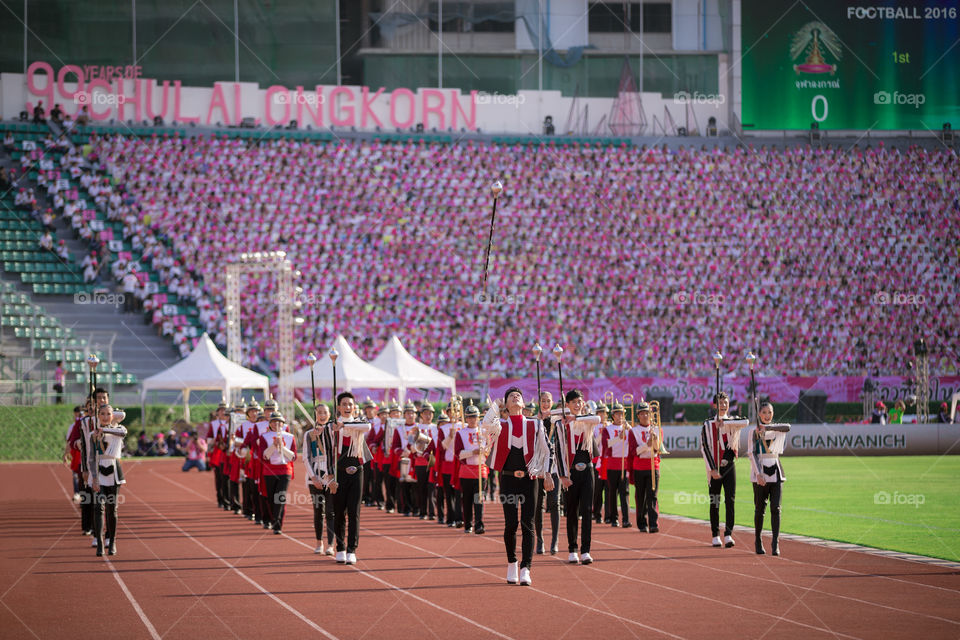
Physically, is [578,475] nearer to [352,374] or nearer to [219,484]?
[219,484]

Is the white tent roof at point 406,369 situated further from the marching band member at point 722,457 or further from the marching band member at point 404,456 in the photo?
the marching band member at point 722,457

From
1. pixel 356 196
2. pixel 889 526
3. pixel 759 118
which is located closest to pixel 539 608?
pixel 889 526

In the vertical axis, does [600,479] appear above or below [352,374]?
below

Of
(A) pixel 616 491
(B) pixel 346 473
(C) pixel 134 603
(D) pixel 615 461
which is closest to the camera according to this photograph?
(C) pixel 134 603

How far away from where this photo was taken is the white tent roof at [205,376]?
32062mm

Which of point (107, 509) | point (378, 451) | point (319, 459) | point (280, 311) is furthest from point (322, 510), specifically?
point (280, 311)

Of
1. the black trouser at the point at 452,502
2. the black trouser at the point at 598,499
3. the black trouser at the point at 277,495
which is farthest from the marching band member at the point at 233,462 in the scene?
the black trouser at the point at 598,499

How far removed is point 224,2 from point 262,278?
16.0 m

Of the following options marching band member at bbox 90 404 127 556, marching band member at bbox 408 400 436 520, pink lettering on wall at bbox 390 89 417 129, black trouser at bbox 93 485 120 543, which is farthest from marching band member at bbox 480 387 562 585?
pink lettering on wall at bbox 390 89 417 129

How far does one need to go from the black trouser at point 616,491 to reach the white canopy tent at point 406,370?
13883mm

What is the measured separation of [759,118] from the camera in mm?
50875

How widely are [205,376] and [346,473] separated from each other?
1875 cm

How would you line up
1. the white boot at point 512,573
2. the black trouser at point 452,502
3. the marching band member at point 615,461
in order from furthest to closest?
the black trouser at point 452,502, the marching band member at point 615,461, the white boot at point 512,573

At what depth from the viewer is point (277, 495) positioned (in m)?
17.7
